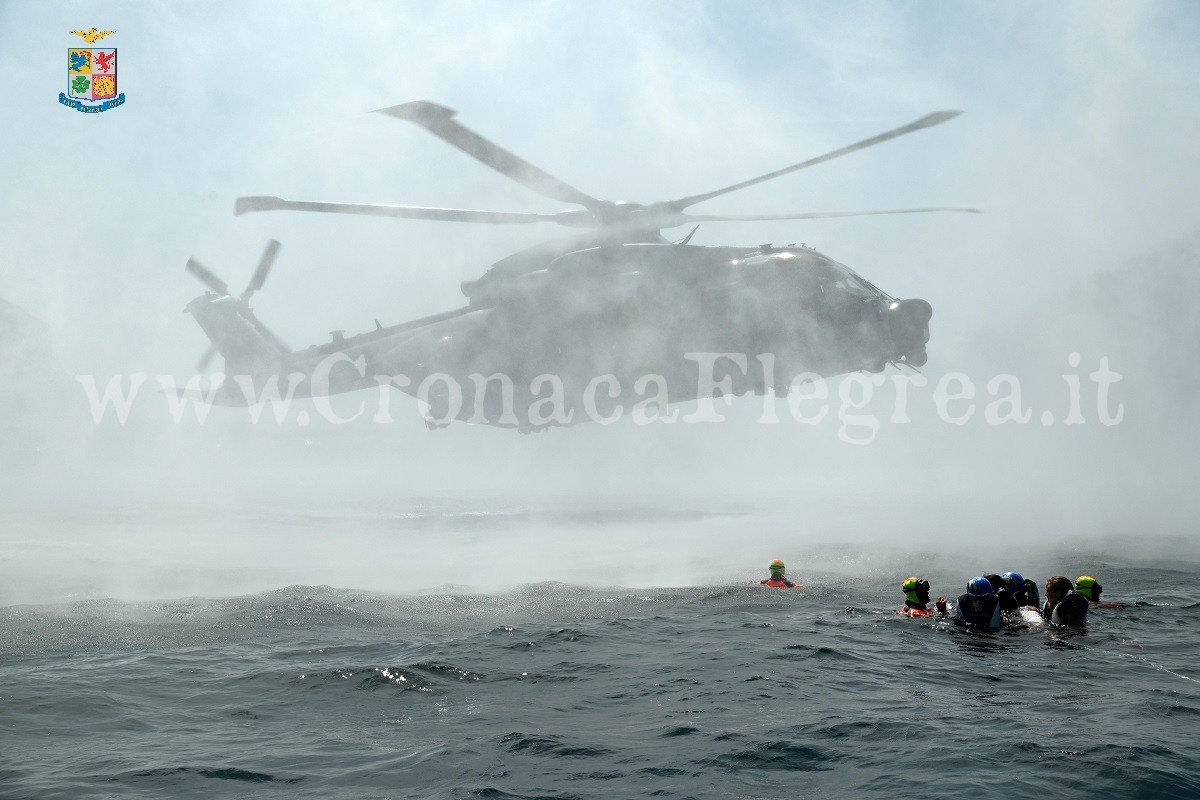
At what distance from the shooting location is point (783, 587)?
16047 mm

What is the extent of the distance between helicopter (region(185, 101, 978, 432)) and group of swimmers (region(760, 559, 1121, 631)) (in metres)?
4.64

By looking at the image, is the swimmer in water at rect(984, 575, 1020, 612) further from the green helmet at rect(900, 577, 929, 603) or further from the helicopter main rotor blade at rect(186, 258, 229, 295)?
the helicopter main rotor blade at rect(186, 258, 229, 295)

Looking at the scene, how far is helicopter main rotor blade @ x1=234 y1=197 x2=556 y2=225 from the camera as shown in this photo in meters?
16.4

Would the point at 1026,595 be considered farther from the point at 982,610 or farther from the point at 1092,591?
the point at 982,610

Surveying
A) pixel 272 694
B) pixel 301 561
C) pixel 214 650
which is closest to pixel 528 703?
pixel 272 694

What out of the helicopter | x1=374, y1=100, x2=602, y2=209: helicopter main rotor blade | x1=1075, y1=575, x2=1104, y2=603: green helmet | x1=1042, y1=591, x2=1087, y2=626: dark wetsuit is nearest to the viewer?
x1=1042, y1=591, x2=1087, y2=626: dark wetsuit

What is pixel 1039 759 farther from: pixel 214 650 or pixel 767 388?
pixel 767 388

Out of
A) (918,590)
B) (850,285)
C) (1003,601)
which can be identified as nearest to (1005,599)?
(1003,601)

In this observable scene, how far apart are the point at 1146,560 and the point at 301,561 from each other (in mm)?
24245

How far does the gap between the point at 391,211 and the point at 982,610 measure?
13139 millimetres

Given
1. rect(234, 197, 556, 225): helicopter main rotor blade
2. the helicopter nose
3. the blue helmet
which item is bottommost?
the blue helmet

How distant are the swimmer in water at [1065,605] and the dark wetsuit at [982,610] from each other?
30.2 inches

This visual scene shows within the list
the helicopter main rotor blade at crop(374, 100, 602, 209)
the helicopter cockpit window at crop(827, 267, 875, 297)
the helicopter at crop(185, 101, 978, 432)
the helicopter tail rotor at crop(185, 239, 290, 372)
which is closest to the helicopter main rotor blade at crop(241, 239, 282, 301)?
the helicopter tail rotor at crop(185, 239, 290, 372)

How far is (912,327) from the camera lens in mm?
14930
